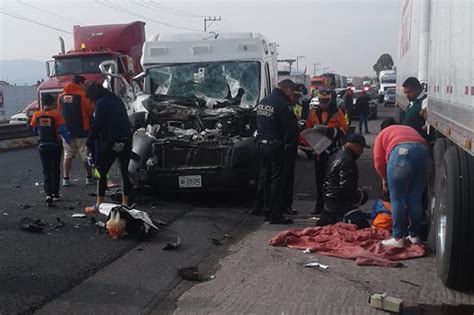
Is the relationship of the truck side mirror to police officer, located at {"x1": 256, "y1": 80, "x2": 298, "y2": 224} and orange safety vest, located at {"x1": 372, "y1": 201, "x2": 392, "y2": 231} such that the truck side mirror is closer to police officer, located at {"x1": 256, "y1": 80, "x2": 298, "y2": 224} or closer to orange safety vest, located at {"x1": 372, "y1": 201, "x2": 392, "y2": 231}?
police officer, located at {"x1": 256, "y1": 80, "x2": 298, "y2": 224}

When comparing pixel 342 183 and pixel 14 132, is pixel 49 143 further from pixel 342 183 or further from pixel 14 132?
pixel 14 132

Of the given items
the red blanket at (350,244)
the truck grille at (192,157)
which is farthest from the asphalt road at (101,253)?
the red blanket at (350,244)

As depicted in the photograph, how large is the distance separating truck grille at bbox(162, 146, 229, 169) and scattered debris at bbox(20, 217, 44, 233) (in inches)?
85.4

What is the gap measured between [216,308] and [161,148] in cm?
459

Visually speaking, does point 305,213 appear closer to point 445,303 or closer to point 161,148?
point 161,148

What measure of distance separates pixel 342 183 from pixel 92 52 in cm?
1228

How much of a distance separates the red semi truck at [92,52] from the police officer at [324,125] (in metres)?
9.81

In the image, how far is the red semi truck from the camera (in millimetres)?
18031

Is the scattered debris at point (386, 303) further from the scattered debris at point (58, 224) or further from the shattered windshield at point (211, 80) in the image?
the shattered windshield at point (211, 80)

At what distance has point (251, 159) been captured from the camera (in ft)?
29.8

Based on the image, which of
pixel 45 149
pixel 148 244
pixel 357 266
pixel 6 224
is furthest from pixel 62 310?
pixel 45 149

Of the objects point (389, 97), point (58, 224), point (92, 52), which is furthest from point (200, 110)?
point (389, 97)

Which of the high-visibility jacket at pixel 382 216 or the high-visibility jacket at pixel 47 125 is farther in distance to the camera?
the high-visibility jacket at pixel 47 125

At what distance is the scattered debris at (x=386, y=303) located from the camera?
15.6 ft
